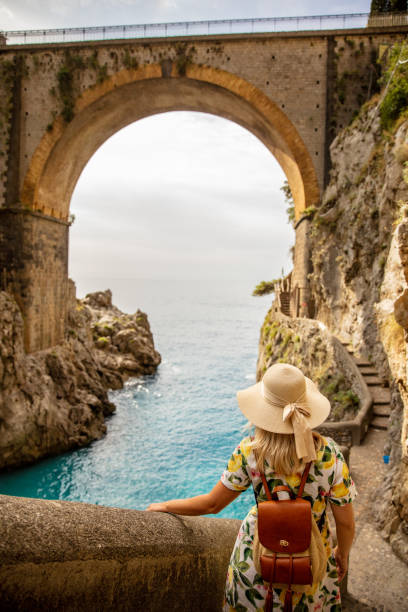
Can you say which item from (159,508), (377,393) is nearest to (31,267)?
(377,393)

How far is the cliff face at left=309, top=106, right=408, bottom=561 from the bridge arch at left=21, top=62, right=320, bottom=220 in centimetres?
143

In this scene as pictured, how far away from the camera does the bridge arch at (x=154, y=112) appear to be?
14953mm

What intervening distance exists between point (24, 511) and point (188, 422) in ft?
62.6

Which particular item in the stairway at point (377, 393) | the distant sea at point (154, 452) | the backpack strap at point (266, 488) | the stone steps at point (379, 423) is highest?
the backpack strap at point (266, 488)

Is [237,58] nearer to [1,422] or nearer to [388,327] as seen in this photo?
[388,327]

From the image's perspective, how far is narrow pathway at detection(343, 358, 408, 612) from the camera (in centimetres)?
360

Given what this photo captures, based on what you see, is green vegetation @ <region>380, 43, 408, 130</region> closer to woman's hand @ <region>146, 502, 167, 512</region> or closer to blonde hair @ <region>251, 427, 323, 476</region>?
blonde hair @ <region>251, 427, 323, 476</region>

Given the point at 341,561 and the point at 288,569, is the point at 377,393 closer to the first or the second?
the point at 341,561

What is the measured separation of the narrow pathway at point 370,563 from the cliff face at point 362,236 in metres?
0.52

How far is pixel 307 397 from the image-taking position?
2016mm

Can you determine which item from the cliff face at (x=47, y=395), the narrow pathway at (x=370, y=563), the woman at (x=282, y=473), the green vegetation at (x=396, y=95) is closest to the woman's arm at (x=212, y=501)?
the woman at (x=282, y=473)

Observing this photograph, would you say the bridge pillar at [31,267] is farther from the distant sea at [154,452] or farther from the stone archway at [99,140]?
the distant sea at [154,452]

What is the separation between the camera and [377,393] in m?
10.1

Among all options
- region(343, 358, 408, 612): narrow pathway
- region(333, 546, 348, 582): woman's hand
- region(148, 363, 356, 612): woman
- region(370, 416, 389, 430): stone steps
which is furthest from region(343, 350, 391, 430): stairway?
region(148, 363, 356, 612): woman
